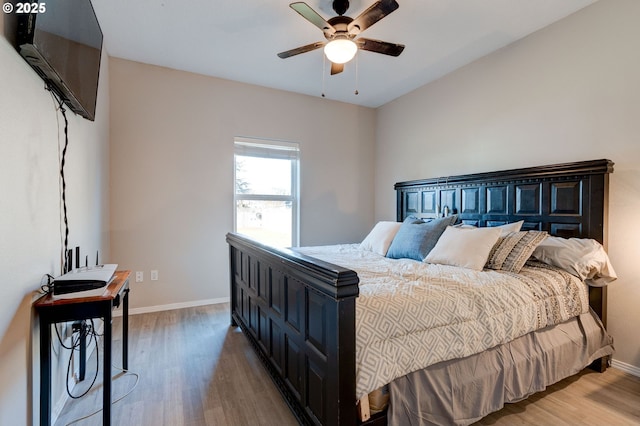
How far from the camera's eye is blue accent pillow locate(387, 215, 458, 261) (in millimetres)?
2635

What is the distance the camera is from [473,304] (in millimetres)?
1651

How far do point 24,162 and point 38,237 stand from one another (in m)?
0.37

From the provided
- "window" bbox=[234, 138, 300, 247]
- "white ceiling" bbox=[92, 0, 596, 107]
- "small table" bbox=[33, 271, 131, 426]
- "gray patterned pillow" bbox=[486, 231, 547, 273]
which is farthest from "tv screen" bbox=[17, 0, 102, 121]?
"gray patterned pillow" bbox=[486, 231, 547, 273]

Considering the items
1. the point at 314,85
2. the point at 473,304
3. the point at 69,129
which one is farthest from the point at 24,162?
the point at 314,85

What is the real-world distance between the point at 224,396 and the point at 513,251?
2.20 m

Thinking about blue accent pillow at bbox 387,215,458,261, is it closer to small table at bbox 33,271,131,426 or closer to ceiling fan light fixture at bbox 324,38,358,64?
ceiling fan light fixture at bbox 324,38,358,64

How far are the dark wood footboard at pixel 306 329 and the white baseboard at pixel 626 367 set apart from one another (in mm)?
2289

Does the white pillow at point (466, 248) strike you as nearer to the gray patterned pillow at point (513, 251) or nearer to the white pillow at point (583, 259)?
the gray patterned pillow at point (513, 251)

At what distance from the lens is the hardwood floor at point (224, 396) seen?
5.60 ft

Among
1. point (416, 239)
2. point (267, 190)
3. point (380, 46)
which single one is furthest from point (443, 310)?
point (267, 190)

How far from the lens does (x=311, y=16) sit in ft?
6.67

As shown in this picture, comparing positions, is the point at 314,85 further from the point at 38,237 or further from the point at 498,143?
the point at 38,237

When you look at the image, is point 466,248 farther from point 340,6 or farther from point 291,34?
point 291,34

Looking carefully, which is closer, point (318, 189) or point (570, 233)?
point (570, 233)
